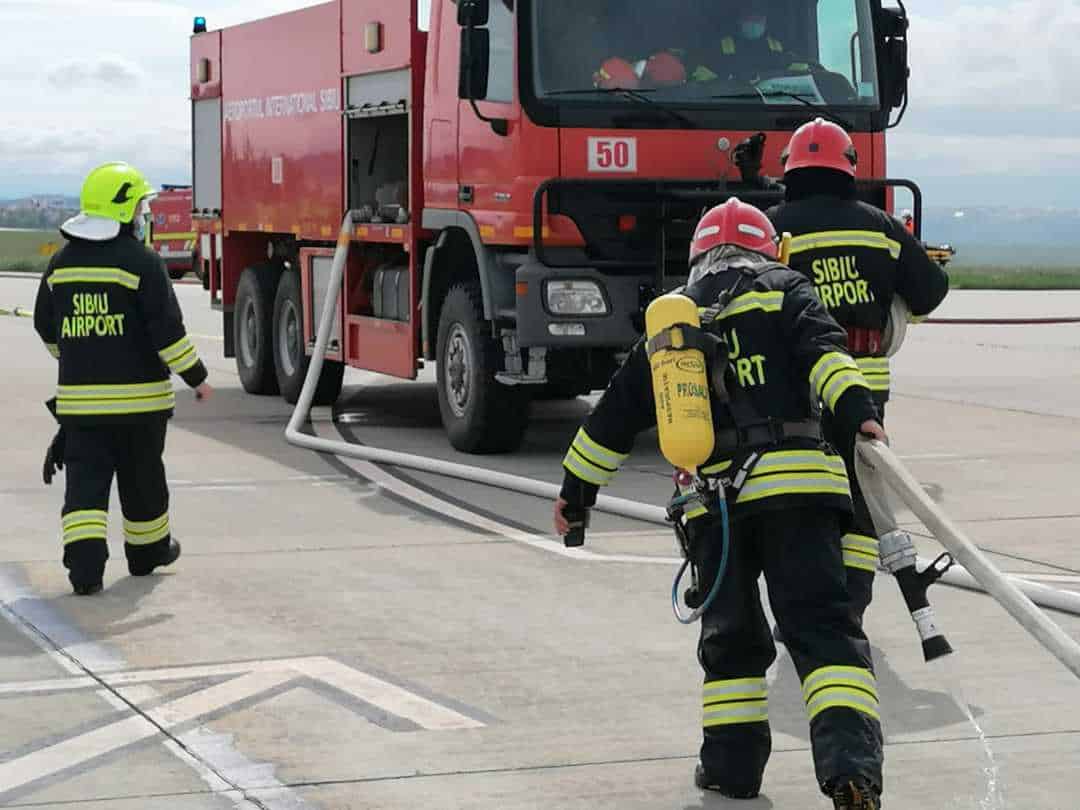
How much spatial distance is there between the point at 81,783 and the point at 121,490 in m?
3.32

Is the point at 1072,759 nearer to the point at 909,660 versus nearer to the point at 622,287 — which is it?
the point at 909,660

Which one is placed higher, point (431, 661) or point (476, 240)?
point (476, 240)

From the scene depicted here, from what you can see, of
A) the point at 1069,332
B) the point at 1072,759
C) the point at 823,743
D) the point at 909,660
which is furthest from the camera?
the point at 1069,332

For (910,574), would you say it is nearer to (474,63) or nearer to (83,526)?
(83,526)

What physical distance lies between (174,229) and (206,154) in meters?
18.4

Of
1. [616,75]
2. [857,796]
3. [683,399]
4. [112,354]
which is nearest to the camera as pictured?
[857,796]

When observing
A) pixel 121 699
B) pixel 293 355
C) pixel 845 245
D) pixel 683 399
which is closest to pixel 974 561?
pixel 683 399

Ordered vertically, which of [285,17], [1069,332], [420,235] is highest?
[285,17]

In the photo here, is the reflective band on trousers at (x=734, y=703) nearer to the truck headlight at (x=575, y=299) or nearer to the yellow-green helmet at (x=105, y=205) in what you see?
the yellow-green helmet at (x=105, y=205)

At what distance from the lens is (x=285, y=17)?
16.6m

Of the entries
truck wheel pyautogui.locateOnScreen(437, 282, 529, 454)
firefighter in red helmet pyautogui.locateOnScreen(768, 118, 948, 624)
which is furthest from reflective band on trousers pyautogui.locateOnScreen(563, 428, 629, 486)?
truck wheel pyautogui.locateOnScreen(437, 282, 529, 454)

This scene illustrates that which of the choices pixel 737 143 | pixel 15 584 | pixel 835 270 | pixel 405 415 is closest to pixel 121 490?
pixel 15 584

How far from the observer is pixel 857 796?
5086mm

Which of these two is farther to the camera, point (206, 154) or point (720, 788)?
point (206, 154)
